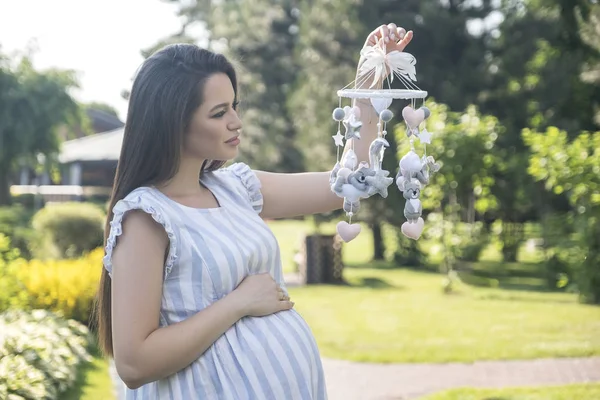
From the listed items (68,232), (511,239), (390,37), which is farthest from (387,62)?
(511,239)

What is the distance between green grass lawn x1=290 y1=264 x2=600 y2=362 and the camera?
340 inches

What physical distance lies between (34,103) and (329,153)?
8.97 m

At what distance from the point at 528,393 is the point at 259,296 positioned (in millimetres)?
5085

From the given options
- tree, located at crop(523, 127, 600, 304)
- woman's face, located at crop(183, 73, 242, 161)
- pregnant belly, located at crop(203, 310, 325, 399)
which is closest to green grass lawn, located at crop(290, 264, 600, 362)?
tree, located at crop(523, 127, 600, 304)

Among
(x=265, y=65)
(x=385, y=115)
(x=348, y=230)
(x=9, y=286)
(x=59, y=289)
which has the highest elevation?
(x=265, y=65)

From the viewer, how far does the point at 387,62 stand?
2.39m

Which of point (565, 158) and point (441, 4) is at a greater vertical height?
point (441, 4)

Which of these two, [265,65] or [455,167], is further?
[265,65]

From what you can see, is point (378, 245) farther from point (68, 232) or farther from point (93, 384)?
point (93, 384)

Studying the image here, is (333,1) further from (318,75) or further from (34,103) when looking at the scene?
(34,103)

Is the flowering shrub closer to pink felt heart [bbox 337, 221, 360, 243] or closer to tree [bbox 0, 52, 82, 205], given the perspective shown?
pink felt heart [bbox 337, 221, 360, 243]

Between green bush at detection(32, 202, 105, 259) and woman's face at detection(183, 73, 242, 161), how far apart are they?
11.2m

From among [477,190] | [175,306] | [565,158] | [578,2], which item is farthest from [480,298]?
[175,306]

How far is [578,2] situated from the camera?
1532 centimetres
